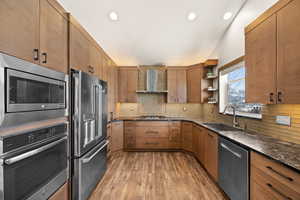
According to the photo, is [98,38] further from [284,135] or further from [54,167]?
[284,135]

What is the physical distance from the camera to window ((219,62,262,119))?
2.58 metres

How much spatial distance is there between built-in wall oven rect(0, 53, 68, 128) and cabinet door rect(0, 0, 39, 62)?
7cm

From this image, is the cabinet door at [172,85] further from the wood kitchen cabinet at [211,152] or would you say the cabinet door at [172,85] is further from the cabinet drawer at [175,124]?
the wood kitchen cabinet at [211,152]

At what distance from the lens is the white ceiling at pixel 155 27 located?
2.70 m

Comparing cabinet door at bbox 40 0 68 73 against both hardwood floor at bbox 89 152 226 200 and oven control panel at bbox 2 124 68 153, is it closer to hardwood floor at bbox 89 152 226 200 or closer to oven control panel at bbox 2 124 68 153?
oven control panel at bbox 2 124 68 153

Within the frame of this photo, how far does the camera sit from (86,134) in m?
1.99

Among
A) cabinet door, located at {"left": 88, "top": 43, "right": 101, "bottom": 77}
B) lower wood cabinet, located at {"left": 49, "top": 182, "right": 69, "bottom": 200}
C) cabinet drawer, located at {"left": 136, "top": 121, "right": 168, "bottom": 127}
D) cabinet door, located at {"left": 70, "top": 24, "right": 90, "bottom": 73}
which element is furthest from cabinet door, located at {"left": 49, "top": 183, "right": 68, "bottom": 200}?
cabinet drawer, located at {"left": 136, "top": 121, "right": 168, "bottom": 127}

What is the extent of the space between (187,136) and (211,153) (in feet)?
4.63

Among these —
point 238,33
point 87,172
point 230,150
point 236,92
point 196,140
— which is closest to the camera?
point 230,150

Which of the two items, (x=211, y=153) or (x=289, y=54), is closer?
(x=289, y=54)

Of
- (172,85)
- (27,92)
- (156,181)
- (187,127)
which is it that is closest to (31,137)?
(27,92)

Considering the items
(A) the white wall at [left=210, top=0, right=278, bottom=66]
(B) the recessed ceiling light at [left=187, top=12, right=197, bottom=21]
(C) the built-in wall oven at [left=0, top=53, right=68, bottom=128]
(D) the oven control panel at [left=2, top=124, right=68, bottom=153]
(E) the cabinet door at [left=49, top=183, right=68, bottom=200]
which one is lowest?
(E) the cabinet door at [left=49, top=183, right=68, bottom=200]

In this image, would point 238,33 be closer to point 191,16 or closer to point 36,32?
point 191,16

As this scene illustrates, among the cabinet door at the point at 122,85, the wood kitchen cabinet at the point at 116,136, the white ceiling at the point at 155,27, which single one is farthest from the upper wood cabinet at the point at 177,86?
the wood kitchen cabinet at the point at 116,136
